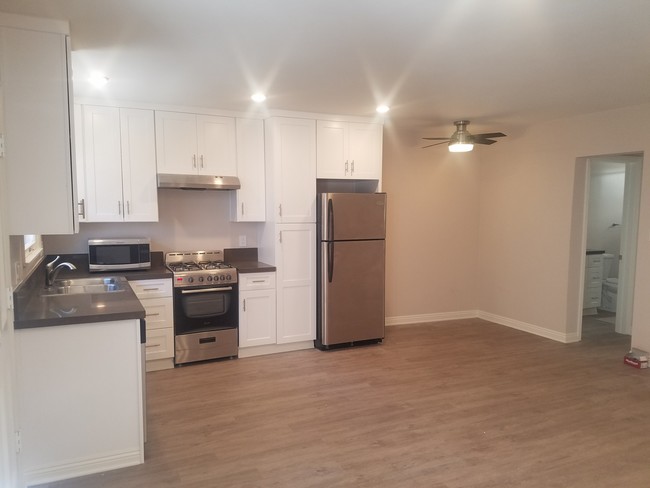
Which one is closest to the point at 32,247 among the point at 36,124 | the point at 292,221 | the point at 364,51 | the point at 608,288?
the point at 36,124

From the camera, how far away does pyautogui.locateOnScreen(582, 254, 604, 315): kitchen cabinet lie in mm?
6164

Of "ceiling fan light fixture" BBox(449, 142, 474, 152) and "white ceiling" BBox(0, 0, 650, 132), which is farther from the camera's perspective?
"ceiling fan light fixture" BBox(449, 142, 474, 152)

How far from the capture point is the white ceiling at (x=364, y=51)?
2.25 meters

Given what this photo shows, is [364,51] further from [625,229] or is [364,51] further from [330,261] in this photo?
[625,229]

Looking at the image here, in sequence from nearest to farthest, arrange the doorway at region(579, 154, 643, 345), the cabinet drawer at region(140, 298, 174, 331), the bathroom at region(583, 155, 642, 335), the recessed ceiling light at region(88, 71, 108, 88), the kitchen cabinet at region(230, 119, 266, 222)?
the recessed ceiling light at region(88, 71, 108, 88)
the cabinet drawer at region(140, 298, 174, 331)
the kitchen cabinet at region(230, 119, 266, 222)
the doorway at region(579, 154, 643, 345)
the bathroom at region(583, 155, 642, 335)

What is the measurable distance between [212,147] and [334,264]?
1.69 meters

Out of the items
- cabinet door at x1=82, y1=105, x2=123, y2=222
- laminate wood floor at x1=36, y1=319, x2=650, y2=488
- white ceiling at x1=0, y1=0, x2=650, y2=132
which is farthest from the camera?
cabinet door at x1=82, y1=105, x2=123, y2=222

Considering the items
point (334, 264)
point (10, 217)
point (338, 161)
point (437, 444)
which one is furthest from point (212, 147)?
point (437, 444)

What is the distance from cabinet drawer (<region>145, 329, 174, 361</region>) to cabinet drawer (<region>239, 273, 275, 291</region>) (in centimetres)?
80

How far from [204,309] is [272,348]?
0.85 m

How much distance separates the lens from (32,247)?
358 centimetres

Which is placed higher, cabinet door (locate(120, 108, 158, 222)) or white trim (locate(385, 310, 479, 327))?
cabinet door (locate(120, 108, 158, 222))

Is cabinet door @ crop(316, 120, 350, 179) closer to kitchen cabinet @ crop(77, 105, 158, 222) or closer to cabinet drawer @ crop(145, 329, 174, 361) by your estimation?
kitchen cabinet @ crop(77, 105, 158, 222)

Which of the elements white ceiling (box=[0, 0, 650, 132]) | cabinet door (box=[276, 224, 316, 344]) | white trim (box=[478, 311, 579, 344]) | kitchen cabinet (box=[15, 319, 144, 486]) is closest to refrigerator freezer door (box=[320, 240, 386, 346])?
cabinet door (box=[276, 224, 316, 344])
